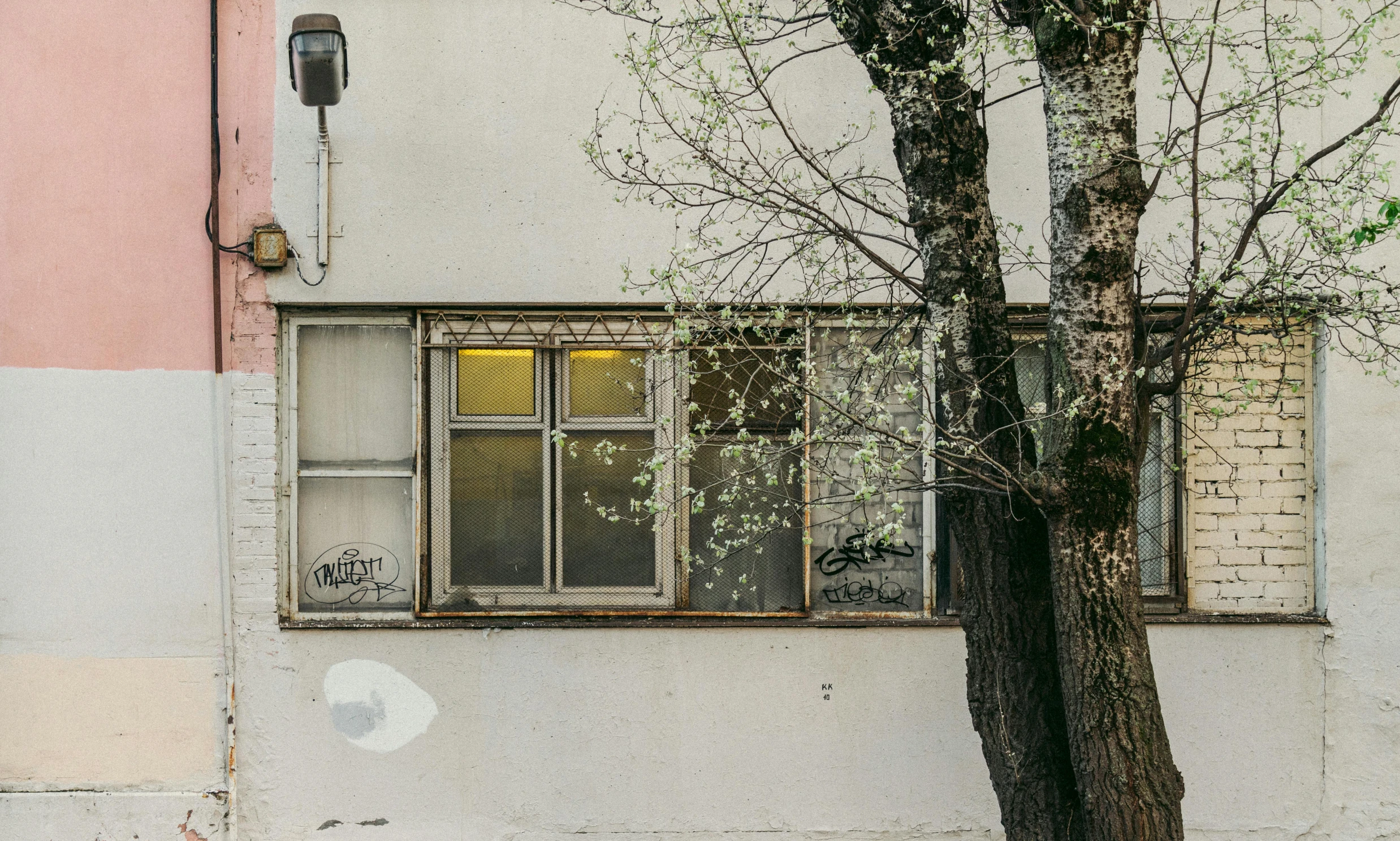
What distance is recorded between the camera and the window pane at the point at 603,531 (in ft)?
16.5

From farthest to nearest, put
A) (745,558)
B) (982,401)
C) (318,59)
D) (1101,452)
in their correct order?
(745,558) → (318,59) → (982,401) → (1101,452)

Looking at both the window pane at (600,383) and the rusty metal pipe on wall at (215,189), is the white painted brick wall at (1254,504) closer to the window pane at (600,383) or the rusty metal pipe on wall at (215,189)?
the window pane at (600,383)

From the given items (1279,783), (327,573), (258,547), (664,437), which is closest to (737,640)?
(664,437)

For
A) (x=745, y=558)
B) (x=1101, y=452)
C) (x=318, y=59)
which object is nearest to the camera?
(x=1101, y=452)

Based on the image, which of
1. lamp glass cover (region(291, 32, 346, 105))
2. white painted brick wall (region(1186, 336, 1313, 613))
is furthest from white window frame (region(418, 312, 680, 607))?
white painted brick wall (region(1186, 336, 1313, 613))

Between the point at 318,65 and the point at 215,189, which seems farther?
the point at 215,189

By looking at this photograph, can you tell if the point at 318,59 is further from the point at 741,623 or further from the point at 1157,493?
the point at 1157,493

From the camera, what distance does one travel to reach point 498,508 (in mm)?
5051

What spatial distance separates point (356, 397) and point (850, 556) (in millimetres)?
2611

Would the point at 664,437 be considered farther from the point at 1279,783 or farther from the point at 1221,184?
the point at 1279,783

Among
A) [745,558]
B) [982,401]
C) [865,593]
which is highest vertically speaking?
[982,401]

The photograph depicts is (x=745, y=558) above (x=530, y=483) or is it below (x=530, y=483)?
below

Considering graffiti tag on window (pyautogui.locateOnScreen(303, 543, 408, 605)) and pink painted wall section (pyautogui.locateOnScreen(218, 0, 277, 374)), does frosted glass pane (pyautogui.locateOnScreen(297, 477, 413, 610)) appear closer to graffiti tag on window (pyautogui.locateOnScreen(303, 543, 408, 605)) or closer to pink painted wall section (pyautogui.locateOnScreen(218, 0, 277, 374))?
graffiti tag on window (pyautogui.locateOnScreen(303, 543, 408, 605))

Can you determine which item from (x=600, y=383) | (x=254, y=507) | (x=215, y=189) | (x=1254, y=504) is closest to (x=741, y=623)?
(x=600, y=383)
